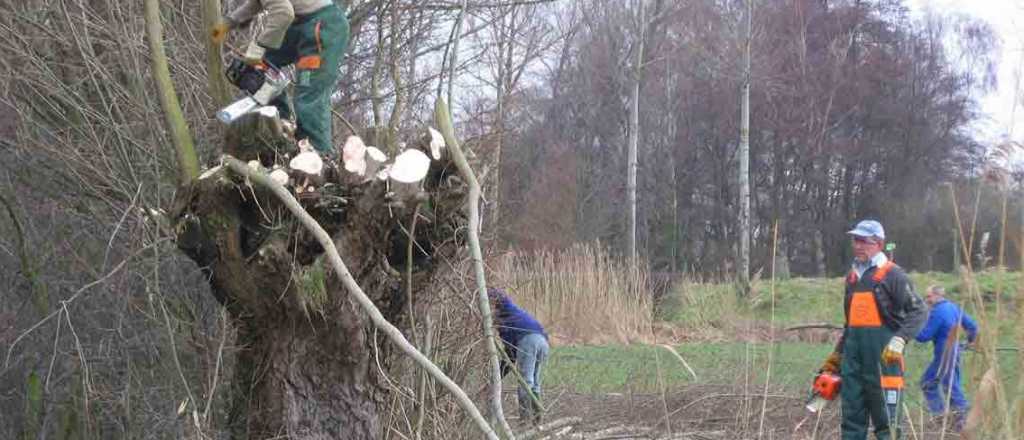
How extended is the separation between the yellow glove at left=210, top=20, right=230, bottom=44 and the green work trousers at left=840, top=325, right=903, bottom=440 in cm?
408

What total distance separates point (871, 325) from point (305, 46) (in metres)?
3.72

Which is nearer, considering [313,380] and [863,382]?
[313,380]

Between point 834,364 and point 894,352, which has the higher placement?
point 894,352

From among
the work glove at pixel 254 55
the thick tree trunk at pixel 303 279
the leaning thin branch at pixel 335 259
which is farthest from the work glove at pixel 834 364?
the work glove at pixel 254 55

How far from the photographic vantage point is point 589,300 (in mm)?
13461

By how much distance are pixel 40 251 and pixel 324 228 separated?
3453 mm

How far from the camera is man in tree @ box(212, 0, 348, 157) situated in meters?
4.92

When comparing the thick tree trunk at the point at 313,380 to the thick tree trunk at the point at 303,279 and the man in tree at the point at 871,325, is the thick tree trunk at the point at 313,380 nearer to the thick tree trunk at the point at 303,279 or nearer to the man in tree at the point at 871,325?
the thick tree trunk at the point at 303,279

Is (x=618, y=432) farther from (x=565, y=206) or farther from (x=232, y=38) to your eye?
(x=565, y=206)

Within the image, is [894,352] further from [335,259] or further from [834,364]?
[335,259]

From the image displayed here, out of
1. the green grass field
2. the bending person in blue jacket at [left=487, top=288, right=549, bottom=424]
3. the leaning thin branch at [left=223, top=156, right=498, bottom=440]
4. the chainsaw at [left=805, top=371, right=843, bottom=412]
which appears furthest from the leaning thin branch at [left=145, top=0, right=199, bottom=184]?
the chainsaw at [left=805, top=371, right=843, bottom=412]

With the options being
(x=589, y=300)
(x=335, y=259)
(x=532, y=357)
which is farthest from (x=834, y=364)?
(x=589, y=300)

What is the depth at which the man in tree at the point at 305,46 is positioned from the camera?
4.92m

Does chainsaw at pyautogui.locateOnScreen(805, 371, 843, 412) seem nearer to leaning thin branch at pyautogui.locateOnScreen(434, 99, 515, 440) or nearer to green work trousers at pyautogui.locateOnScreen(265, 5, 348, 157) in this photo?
leaning thin branch at pyautogui.locateOnScreen(434, 99, 515, 440)
